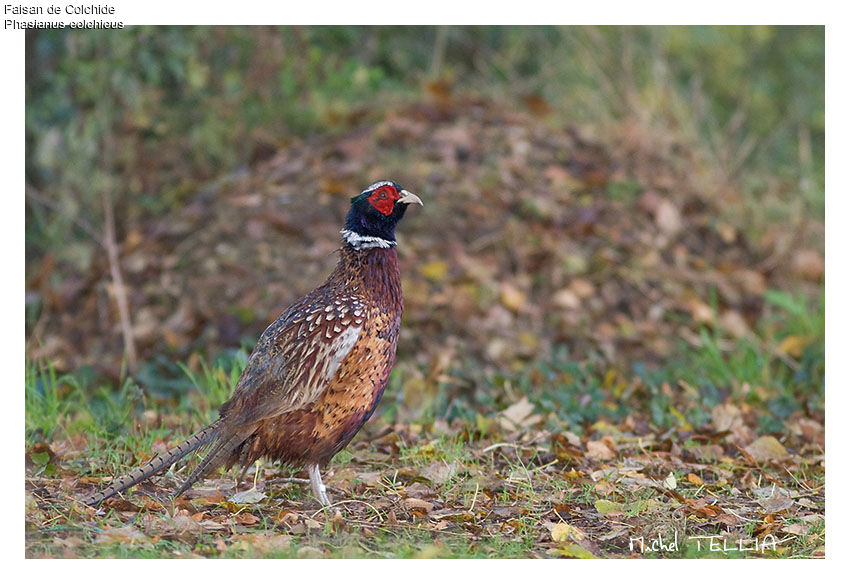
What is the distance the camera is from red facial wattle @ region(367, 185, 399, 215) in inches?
191

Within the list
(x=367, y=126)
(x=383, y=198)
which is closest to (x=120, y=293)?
(x=383, y=198)

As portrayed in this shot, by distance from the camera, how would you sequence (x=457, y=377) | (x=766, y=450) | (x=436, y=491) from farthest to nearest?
(x=457, y=377)
(x=766, y=450)
(x=436, y=491)

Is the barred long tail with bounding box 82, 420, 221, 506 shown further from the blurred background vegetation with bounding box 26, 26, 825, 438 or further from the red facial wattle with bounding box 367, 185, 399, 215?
the blurred background vegetation with bounding box 26, 26, 825, 438

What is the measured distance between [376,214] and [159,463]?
1567 mm

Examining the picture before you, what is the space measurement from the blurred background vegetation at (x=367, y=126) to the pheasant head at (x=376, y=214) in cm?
206

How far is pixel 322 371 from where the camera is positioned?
4.73m

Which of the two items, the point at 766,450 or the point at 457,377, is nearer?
the point at 766,450

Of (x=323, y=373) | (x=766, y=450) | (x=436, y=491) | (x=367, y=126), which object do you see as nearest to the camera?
(x=323, y=373)

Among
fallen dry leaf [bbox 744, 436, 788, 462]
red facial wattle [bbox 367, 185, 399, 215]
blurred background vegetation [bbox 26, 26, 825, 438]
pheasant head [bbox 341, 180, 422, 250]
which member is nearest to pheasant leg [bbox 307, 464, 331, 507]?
pheasant head [bbox 341, 180, 422, 250]

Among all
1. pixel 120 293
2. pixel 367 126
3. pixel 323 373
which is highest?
pixel 367 126

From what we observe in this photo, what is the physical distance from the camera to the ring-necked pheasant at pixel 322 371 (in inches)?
186

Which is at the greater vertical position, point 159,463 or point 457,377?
point 457,377

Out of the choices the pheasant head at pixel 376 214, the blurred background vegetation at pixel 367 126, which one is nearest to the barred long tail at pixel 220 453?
the pheasant head at pixel 376 214

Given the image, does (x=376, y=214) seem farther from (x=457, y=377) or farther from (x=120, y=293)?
(x=120, y=293)
